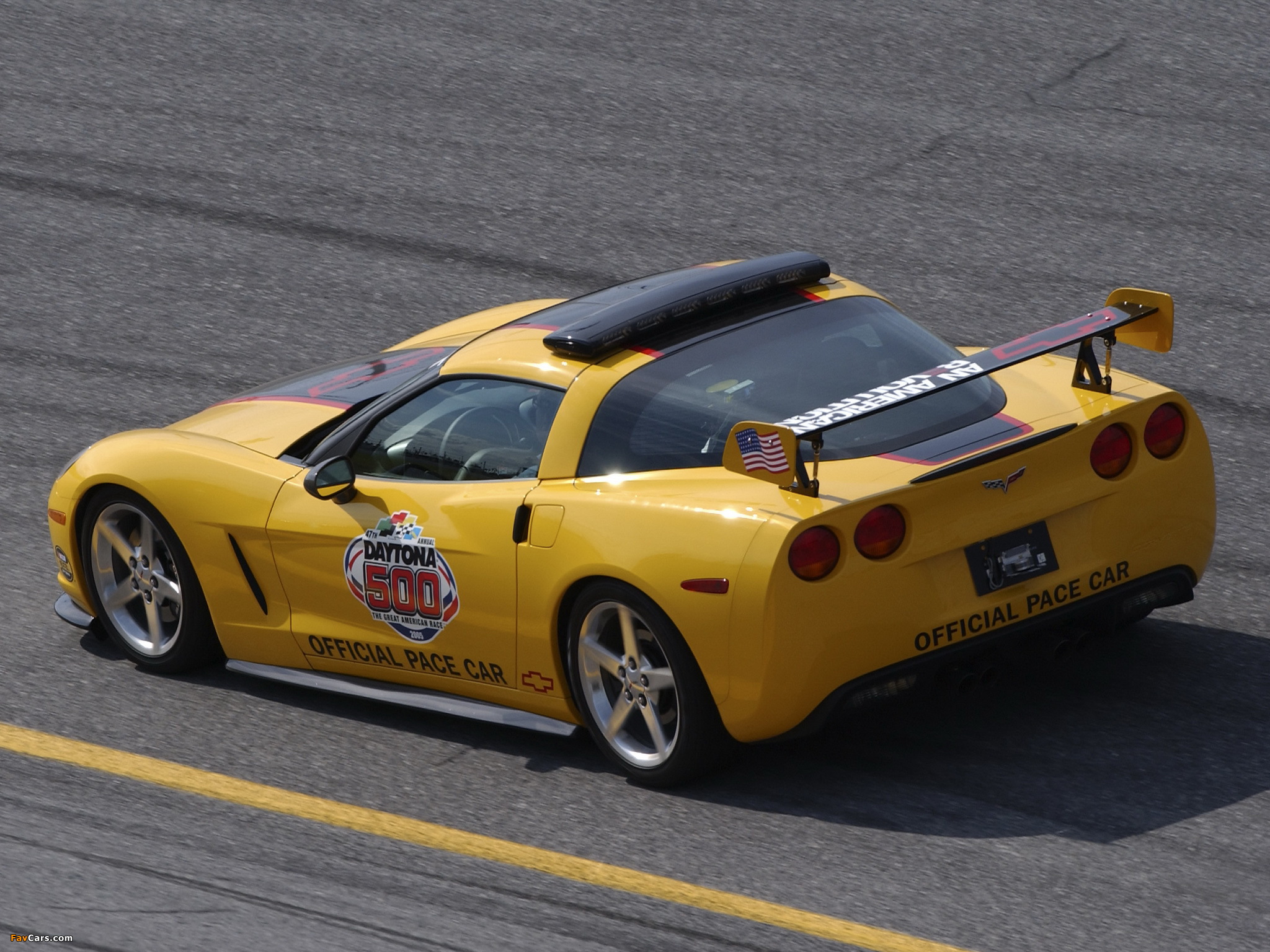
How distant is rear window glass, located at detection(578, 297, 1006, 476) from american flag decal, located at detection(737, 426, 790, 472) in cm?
31

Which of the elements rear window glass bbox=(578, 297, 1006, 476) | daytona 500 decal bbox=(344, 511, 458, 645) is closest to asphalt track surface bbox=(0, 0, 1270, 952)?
daytona 500 decal bbox=(344, 511, 458, 645)

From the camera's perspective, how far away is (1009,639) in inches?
193

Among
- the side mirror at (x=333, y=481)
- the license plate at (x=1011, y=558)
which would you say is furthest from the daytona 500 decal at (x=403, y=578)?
the license plate at (x=1011, y=558)

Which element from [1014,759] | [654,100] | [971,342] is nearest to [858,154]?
[654,100]

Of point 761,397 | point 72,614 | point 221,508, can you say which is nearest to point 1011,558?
point 761,397

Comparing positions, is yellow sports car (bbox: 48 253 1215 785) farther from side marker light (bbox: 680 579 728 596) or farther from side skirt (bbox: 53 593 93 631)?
side skirt (bbox: 53 593 93 631)

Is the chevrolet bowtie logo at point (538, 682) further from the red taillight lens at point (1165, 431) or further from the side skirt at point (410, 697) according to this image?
the red taillight lens at point (1165, 431)

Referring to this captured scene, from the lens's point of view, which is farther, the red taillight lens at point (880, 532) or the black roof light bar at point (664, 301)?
the black roof light bar at point (664, 301)

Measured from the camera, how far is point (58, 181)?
1112cm

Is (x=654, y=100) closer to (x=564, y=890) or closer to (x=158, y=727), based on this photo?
(x=158, y=727)

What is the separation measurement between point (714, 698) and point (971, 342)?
174 inches

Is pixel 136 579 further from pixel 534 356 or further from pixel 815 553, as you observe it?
pixel 815 553

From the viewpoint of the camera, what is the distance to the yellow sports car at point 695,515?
4.69 metres

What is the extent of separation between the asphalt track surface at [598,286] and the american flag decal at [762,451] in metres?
0.98
